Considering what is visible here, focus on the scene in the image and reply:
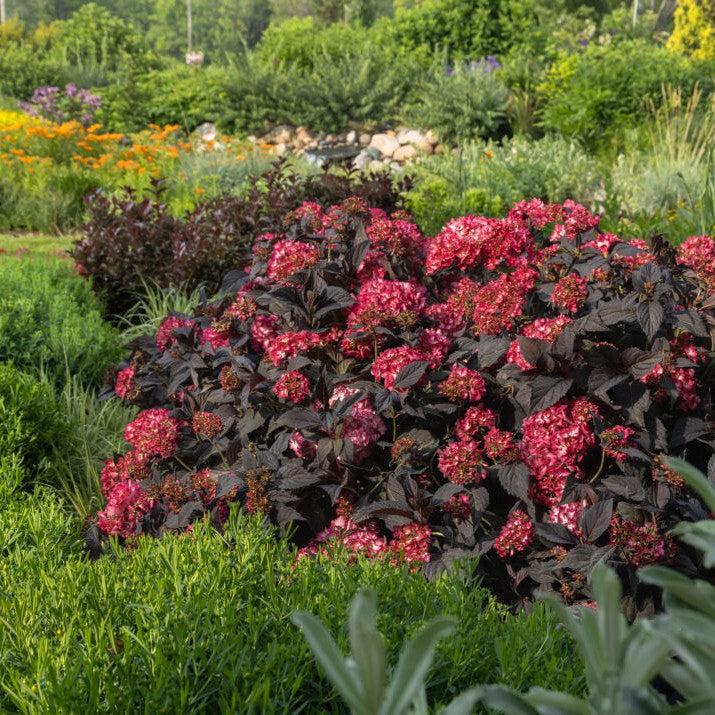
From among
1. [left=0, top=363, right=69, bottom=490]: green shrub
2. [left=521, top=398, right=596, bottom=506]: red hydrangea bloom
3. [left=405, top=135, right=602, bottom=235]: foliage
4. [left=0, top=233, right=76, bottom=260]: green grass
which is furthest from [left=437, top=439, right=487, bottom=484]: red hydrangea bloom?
[left=0, top=233, right=76, bottom=260]: green grass

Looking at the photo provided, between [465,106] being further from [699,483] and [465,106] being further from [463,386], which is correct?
[699,483]

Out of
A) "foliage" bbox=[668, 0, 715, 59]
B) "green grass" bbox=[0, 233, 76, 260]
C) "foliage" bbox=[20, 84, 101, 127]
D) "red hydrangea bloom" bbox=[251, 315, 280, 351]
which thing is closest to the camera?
"red hydrangea bloom" bbox=[251, 315, 280, 351]

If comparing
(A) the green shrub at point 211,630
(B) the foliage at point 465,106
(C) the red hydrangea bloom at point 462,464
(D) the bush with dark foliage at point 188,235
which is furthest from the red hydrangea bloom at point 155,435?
(B) the foliage at point 465,106

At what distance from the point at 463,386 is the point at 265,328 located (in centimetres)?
84

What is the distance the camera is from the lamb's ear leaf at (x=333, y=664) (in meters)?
0.53

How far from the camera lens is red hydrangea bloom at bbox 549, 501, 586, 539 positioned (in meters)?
2.67

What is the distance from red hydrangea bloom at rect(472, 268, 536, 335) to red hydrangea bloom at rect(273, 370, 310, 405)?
63cm

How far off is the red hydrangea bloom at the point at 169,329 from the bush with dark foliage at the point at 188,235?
1.77 metres

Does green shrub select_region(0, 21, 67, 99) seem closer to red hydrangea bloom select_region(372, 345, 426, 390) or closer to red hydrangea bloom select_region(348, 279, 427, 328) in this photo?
red hydrangea bloom select_region(348, 279, 427, 328)

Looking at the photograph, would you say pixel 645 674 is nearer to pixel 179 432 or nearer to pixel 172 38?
pixel 179 432

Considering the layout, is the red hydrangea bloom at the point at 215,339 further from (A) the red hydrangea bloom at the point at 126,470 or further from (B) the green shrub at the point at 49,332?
(B) the green shrub at the point at 49,332

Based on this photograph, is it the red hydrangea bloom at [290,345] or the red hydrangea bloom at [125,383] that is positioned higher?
the red hydrangea bloom at [290,345]

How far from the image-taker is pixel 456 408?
2.91 meters

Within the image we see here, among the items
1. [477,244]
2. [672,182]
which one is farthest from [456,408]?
[672,182]
